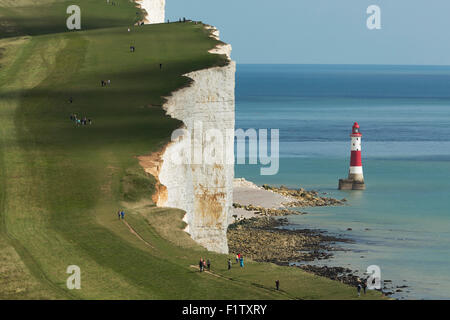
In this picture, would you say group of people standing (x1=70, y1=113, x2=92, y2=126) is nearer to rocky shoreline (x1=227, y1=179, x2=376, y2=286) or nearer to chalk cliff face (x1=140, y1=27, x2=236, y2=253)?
chalk cliff face (x1=140, y1=27, x2=236, y2=253)

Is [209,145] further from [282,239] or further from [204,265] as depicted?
[204,265]

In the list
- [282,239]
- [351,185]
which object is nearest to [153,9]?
[351,185]

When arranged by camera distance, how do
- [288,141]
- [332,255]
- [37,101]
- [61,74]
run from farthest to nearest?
[288,141] → [61,74] → [37,101] → [332,255]

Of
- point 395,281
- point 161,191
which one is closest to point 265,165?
point 395,281

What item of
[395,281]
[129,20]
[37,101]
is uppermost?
[129,20]

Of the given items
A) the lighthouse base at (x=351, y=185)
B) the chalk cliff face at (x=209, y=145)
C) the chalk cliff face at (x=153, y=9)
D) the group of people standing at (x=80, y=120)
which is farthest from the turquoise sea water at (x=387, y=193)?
the chalk cliff face at (x=153, y=9)

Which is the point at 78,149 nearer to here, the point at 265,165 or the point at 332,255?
the point at 332,255
